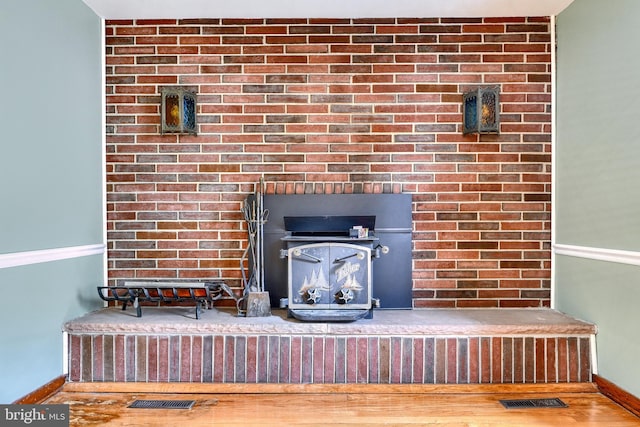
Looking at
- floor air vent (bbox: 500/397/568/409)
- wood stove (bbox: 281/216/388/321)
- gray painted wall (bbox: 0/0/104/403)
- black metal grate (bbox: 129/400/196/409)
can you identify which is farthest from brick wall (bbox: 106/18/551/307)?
black metal grate (bbox: 129/400/196/409)

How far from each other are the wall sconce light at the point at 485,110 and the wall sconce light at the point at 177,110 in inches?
70.8

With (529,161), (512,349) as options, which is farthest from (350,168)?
(512,349)

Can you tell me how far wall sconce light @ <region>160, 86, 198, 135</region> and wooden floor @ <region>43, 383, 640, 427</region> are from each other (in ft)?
5.06

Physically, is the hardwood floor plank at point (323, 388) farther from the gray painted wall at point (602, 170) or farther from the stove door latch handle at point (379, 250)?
the stove door latch handle at point (379, 250)

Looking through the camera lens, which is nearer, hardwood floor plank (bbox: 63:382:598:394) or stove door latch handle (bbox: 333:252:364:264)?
hardwood floor plank (bbox: 63:382:598:394)

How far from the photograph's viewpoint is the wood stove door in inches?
97.4

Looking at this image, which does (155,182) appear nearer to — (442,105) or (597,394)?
(442,105)

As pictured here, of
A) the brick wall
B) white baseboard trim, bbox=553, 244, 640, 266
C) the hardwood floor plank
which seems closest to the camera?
white baseboard trim, bbox=553, 244, 640, 266

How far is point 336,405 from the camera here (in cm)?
218

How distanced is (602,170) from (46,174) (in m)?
2.97

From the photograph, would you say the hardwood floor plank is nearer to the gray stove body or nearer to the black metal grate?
the black metal grate

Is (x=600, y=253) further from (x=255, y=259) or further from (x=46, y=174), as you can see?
(x=46, y=174)

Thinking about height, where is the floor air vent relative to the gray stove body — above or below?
below

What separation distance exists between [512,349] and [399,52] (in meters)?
1.94
